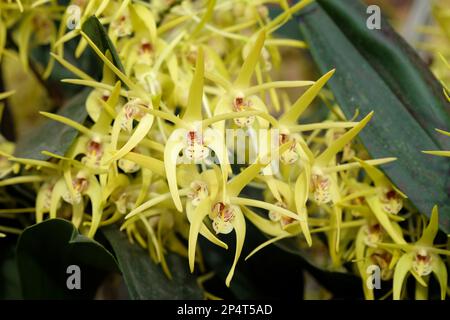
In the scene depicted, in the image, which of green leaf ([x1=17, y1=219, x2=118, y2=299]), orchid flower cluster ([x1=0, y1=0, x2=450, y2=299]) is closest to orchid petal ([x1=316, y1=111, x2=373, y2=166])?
orchid flower cluster ([x1=0, y1=0, x2=450, y2=299])

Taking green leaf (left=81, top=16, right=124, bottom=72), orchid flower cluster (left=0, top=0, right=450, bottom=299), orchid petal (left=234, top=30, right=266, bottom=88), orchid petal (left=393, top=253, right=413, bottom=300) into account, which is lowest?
orchid petal (left=393, top=253, right=413, bottom=300)

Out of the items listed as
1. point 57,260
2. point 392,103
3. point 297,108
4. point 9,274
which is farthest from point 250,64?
point 9,274

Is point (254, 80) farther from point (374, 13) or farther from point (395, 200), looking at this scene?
point (395, 200)

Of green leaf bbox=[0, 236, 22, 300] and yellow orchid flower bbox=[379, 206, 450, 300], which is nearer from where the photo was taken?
yellow orchid flower bbox=[379, 206, 450, 300]

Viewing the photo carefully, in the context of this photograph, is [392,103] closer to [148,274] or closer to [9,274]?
[148,274]

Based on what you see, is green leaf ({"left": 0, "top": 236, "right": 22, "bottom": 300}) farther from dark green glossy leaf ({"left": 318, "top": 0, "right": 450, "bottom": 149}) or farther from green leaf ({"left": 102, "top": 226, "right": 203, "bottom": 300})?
dark green glossy leaf ({"left": 318, "top": 0, "right": 450, "bottom": 149})

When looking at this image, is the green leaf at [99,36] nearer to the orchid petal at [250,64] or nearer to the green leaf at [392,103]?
the orchid petal at [250,64]
